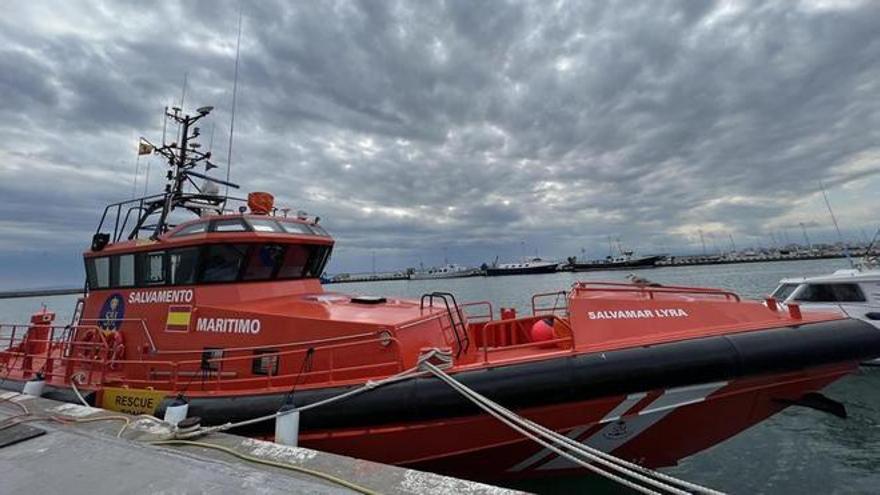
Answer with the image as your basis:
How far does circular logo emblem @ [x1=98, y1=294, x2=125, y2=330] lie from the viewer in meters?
6.08

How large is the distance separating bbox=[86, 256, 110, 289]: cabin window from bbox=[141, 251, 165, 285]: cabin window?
2.91 ft

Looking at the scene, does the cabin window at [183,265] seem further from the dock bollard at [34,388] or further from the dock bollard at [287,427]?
the dock bollard at [287,427]

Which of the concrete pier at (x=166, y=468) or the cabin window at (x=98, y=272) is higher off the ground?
the cabin window at (x=98, y=272)

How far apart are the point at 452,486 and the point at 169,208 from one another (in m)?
6.04

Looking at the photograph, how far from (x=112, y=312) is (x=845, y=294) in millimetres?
15426

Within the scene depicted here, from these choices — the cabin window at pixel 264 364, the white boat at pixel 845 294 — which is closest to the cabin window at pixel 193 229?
the cabin window at pixel 264 364

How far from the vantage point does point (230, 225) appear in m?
5.61

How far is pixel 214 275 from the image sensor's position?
5.50 meters

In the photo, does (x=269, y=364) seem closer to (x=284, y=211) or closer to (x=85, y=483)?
(x=85, y=483)

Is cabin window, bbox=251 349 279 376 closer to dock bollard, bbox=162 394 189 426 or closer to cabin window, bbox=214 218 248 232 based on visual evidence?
dock bollard, bbox=162 394 189 426

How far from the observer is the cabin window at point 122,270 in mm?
6070

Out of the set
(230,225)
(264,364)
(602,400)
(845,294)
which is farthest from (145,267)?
(845,294)

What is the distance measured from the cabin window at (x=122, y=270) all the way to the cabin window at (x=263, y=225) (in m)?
1.85

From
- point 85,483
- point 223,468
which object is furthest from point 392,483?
point 85,483
